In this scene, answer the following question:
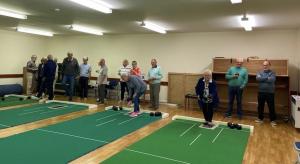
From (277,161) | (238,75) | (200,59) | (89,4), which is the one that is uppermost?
(89,4)

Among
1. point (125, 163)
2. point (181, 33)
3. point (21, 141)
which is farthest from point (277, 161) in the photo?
point (181, 33)

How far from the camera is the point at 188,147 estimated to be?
13.5ft

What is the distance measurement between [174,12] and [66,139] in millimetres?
3379

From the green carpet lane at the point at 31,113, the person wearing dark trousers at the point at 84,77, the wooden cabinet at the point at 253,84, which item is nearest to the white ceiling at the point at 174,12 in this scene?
the wooden cabinet at the point at 253,84

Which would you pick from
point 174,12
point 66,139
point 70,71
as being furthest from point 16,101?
point 174,12

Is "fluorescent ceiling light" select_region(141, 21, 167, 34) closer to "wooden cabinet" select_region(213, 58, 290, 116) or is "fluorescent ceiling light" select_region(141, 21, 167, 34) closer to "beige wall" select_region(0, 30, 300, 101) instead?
"beige wall" select_region(0, 30, 300, 101)

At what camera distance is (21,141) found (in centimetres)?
411

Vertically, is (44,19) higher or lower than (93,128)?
higher

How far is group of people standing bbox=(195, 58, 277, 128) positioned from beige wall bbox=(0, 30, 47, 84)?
26.0 feet

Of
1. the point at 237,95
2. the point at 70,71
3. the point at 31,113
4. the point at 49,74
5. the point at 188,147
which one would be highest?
the point at 70,71

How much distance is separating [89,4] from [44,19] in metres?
2.93

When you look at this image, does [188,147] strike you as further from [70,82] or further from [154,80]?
[70,82]

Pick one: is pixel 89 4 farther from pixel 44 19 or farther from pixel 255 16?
pixel 255 16

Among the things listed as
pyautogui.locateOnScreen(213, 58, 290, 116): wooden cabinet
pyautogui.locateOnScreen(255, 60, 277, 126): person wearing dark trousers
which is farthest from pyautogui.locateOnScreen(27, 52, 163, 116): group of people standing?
pyautogui.locateOnScreen(255, 60, 277, 126): person wearing dark trousers
